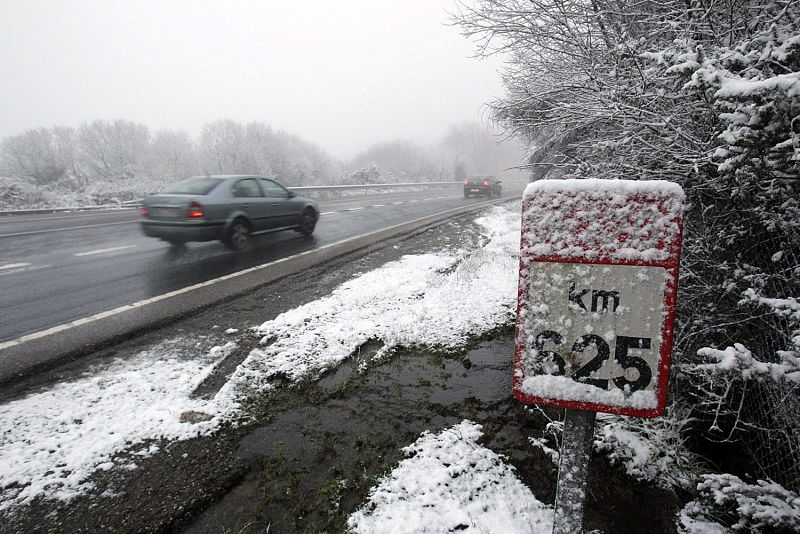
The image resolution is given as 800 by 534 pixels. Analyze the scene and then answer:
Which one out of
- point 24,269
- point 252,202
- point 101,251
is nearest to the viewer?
point 24,269

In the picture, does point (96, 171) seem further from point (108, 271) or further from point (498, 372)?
point (498, 372)

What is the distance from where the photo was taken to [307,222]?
984cm

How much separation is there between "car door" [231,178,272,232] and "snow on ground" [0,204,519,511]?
391 centimetres

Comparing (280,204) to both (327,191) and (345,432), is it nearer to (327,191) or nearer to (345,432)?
(345,432)

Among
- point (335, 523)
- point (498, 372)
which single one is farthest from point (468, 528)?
point (498, 372)

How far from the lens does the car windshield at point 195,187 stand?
24.6 feet

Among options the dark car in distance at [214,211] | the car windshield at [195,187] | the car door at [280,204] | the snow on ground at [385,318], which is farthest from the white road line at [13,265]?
the snow on ground at [385,318]

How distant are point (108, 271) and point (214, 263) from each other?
1563 mm

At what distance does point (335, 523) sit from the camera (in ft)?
5.89

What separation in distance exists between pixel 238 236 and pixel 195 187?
48.9 inches

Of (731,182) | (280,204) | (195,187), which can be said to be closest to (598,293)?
(731,182)

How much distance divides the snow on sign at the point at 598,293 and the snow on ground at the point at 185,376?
2248 millimetres

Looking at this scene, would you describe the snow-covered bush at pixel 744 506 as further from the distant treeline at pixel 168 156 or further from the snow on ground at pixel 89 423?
the distant treeline at pixel 168 156

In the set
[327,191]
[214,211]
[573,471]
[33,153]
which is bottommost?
[573,471]
